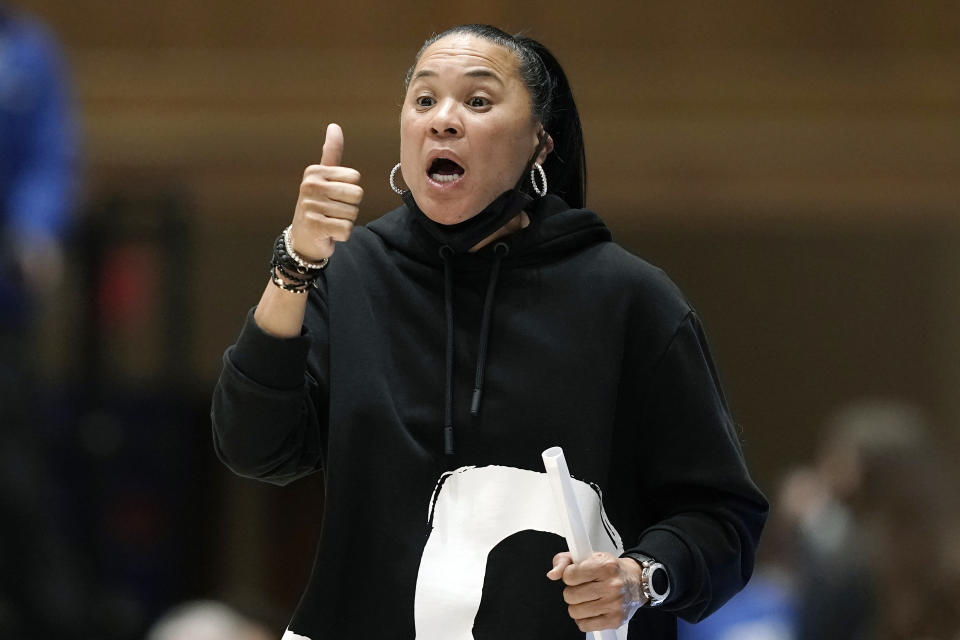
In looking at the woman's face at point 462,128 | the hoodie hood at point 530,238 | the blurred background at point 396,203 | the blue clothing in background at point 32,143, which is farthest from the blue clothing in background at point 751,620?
the woman's face at point 462,128

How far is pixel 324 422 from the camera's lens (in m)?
2.01

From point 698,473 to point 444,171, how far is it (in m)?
0.49

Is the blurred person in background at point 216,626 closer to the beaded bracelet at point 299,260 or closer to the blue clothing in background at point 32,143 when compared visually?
the blue clothing in background at point 32,143

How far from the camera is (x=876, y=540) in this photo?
3.85 meters

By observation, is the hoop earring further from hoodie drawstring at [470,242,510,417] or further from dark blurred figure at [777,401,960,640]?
dark blurred figure at [777,401,960,640]

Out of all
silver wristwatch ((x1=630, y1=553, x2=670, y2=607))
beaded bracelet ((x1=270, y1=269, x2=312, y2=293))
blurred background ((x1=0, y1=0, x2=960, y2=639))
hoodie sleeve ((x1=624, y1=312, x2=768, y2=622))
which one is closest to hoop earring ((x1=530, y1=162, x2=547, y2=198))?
hoodie sleeve ((x1=624, y1=312, x2=768, y2=622))

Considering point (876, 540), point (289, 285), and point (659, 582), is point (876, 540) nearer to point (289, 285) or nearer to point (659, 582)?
point (659, 582)

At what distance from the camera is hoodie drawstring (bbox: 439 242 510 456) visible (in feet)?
6.36

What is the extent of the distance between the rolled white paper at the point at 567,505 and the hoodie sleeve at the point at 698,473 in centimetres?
12

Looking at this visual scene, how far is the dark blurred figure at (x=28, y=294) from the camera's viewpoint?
387 cm

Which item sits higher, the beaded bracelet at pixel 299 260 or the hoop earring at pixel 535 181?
the hoop earring at pixel 535 181

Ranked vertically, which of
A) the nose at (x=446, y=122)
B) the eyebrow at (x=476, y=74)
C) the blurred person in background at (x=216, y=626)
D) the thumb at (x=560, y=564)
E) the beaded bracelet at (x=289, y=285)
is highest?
the eyebrow at (x=476, y=74)

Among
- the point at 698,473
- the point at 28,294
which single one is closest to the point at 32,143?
the point at 28,294

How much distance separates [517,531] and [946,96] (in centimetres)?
417
